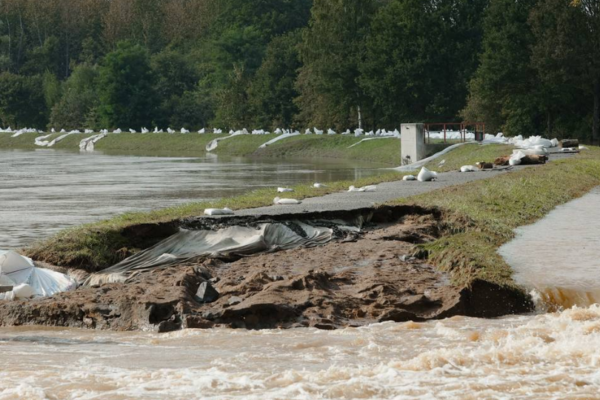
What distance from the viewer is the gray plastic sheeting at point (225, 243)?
13430 mm

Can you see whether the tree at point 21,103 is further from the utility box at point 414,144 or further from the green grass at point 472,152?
the green grass at point 472,152

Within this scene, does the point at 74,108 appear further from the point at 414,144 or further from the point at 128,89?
the point at 414,144

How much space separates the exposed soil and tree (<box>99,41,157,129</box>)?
255ft

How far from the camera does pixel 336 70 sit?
205 feet

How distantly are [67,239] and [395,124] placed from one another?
51.1 m

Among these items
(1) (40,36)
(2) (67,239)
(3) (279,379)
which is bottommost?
(3) (279,379)

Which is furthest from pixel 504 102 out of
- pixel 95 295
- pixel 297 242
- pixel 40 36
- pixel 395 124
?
pixel 40 36

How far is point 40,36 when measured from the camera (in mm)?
134375

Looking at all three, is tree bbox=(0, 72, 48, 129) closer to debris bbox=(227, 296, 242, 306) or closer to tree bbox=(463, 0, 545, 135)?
tree bbox=(463, 0, 545, 135)

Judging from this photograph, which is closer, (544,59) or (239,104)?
(544,59)

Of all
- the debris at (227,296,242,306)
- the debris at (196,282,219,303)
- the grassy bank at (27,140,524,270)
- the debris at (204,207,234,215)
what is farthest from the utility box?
the debris at (227,296,242,306)

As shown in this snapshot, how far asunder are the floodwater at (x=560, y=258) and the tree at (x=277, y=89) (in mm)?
59197

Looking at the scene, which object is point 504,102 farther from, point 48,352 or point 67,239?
point 48,352

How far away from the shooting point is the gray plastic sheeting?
13430mm
